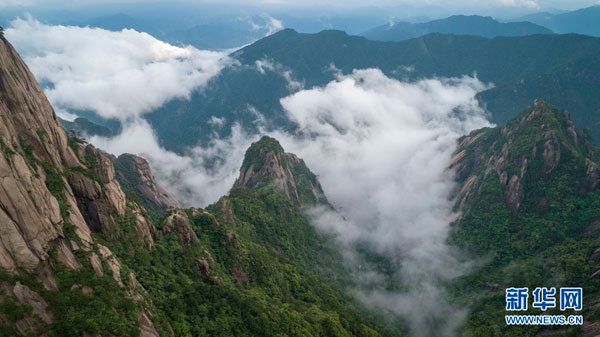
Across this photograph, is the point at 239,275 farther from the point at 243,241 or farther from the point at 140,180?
the point at 140,180

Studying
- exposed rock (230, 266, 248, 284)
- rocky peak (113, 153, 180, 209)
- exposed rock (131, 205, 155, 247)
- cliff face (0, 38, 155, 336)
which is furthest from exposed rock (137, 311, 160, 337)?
rocky peak (113, 153, 180, 209)

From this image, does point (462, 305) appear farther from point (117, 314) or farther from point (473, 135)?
point (473, 135)

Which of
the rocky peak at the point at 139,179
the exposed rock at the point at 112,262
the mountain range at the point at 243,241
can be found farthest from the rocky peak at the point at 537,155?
the exposed rock at the point at 112,262

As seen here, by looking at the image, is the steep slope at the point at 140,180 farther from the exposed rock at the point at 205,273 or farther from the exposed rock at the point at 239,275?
the exposed rock at the point at 205,273

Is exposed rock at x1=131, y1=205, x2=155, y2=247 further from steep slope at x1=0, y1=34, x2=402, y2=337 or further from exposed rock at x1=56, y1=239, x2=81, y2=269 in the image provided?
exposed rock at x1=56, y1=239, x2=81, y2=269

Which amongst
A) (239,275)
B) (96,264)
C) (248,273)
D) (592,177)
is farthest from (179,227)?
(592,177)

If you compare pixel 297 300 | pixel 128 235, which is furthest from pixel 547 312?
pixel 128 235
